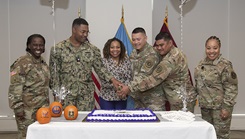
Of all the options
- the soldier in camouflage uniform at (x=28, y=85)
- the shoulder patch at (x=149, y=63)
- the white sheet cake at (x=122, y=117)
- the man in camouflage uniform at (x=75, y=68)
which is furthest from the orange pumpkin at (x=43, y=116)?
the shoulder patch at (x=149, y=63)

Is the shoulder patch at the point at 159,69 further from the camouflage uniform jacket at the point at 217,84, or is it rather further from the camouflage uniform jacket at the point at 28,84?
the camouflage uniform jacket at the point at 28,84

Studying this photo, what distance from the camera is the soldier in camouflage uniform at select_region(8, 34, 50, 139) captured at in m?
2.62

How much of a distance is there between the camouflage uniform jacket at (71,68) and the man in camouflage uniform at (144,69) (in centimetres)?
59

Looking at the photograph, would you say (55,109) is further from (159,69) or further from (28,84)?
(159,69)

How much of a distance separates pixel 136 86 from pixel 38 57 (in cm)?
115

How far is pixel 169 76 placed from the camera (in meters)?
3.00

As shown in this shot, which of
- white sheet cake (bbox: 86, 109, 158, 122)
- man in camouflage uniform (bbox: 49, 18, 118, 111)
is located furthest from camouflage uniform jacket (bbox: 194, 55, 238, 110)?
man in camouflage uniform (bbox: 49, 18, 118, 111)

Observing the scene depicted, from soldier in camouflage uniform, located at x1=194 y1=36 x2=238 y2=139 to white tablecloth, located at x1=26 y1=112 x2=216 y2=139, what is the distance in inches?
38.4

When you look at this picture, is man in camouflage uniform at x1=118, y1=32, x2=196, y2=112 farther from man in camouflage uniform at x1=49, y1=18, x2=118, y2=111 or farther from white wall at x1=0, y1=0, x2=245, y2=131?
white wall at x1=0, y1=0, x2=245, y2=131

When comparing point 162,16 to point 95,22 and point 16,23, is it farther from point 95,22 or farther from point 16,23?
point 16,23

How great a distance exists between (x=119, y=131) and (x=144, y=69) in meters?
1.26

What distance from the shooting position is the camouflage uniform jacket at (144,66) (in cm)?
307

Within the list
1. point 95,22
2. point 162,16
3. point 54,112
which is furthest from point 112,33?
point 54,112

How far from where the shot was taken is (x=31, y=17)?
15.9 ft
